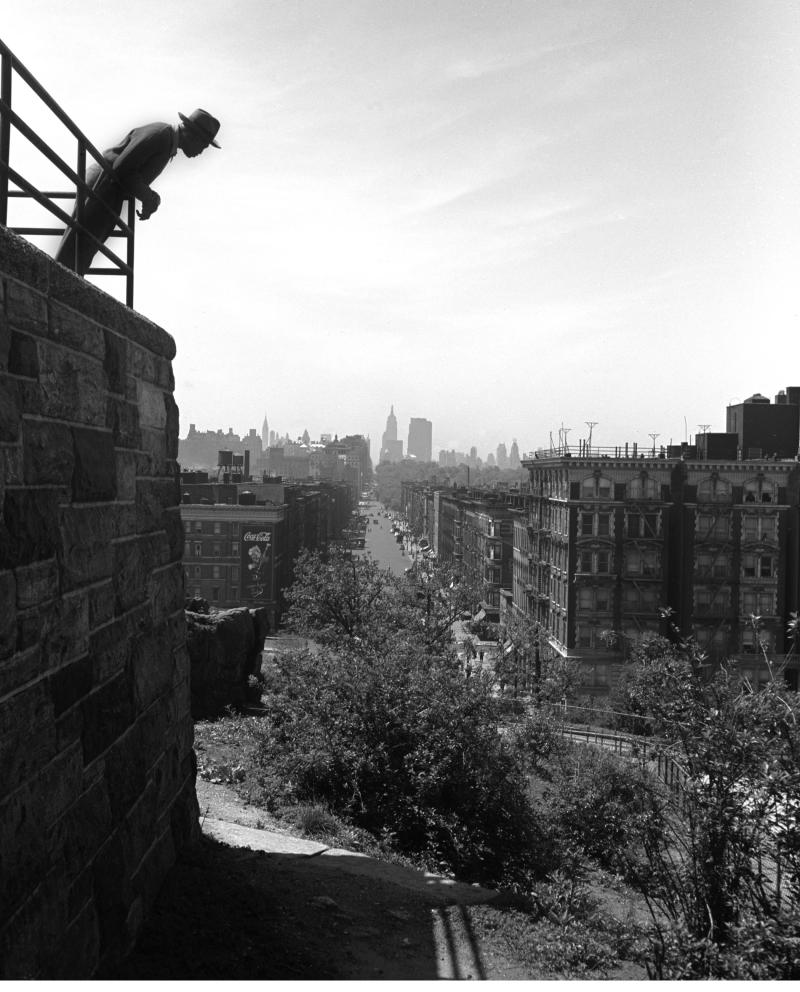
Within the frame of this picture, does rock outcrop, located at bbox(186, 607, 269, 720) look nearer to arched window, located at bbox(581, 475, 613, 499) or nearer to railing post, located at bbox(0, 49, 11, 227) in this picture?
railing post, located at bbox(0, 49, 11, 227)

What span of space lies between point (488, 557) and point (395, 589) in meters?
32.3

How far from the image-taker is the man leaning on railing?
6832 mm

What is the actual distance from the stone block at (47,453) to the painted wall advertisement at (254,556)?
52278 mm

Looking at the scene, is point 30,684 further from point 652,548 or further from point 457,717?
point 652,548

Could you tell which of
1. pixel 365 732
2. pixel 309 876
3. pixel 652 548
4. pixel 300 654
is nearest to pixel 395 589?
pixel 652 548

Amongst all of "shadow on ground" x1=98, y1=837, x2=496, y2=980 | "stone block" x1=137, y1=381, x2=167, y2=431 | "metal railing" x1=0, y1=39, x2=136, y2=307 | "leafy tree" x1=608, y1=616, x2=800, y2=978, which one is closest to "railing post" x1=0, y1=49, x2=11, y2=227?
"metal railing" x1=0, y1=39, x2=136, y2=307

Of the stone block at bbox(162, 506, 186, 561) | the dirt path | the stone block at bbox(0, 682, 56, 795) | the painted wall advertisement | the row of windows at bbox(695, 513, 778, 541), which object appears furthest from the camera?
the painted wall advertisement

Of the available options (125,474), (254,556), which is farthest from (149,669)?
(254,556)

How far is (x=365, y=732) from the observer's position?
1363 cm

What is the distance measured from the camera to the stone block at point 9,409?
3.94 meters

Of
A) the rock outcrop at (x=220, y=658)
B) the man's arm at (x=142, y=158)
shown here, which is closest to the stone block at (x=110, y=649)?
the man's arm at (x=142, y=158)

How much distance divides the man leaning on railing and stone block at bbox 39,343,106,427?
182 cm

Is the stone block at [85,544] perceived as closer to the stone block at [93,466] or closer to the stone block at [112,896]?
the stone block at [93,466]

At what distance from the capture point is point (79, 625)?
4.89 meters
